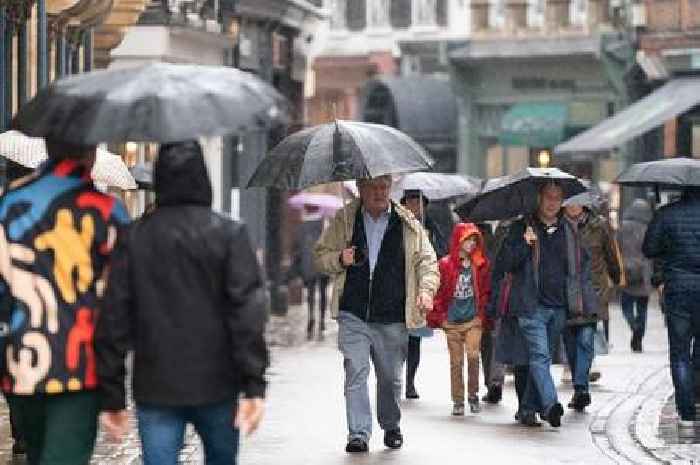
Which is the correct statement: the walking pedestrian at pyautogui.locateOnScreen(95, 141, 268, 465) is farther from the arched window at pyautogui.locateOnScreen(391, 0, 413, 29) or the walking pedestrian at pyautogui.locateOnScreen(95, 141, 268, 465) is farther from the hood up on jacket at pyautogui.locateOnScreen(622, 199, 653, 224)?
the arched window at pyautogui.locateOnScreen(391, 0, 413, 29)

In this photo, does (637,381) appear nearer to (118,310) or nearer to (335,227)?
(335,227)

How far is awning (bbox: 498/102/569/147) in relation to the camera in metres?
49.7

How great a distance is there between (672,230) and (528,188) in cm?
151

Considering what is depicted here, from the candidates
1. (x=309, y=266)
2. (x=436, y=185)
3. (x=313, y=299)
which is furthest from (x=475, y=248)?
(x=309, y=266)

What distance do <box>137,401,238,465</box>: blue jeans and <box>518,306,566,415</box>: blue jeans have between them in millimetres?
7851

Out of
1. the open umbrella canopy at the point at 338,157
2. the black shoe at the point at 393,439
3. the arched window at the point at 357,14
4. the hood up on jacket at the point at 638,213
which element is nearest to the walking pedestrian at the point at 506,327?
the black shoe at the point at 393,439

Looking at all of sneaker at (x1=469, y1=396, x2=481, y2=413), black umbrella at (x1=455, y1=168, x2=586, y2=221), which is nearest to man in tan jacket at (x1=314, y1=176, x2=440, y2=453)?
black umbrella at (x1=455, y1=168, x2=586, y2=221)

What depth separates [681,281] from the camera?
16609mm

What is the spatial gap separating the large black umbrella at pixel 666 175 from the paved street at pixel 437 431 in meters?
1.84

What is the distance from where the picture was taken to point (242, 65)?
124ft

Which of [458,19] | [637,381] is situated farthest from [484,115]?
[637,381]

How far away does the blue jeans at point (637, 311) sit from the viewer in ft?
88.8

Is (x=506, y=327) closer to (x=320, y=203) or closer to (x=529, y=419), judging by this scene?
(x=529, y=419)

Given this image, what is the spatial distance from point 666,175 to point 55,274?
8.87 metres
